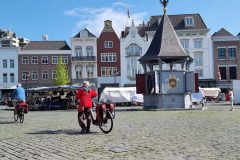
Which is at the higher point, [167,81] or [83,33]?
[83,33]

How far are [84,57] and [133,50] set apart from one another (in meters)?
8.02

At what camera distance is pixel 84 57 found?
218 ft

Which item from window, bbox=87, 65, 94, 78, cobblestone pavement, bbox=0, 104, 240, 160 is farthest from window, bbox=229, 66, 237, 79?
cobblestone pavement, bbox=0, 104, 240, 160

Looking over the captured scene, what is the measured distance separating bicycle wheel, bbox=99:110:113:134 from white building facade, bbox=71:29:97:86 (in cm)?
5402

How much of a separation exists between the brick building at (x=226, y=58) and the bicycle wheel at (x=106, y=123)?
5388cm

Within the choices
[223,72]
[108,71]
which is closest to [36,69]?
[108,71]

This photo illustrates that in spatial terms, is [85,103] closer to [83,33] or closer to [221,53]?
[221,53]

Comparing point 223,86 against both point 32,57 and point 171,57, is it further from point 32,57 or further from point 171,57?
point 171,57

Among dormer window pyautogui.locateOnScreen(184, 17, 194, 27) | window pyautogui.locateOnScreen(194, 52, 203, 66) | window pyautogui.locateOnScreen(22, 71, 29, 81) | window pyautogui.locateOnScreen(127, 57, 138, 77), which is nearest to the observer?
window pyautogui.locateOnScreen(194, 52, 203, 66)

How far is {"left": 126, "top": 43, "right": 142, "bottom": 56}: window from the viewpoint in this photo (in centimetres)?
6644

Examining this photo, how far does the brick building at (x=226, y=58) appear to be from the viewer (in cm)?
6425

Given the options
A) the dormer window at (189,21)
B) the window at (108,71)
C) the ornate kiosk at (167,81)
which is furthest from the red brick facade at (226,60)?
the ornate kiosk at (167,81)

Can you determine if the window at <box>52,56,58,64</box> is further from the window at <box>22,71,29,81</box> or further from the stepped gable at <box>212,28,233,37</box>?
the stepped gable at <box>212,28,233,37</box>

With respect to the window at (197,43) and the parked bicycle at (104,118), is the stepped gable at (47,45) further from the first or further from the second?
the parked bicycle at (104,118)
